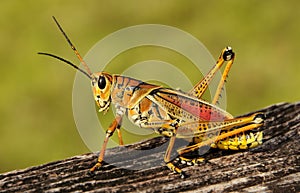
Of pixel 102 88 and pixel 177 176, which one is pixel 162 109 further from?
pixel 177 176

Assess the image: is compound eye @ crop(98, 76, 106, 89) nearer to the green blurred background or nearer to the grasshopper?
the grasshopper

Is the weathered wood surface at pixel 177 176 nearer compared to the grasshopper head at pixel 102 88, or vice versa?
the weathered wood surface at pixel 177 176

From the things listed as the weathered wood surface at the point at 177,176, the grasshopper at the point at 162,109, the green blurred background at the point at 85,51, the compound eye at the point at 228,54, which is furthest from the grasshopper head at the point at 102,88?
the green blurred background at the point at 85,51

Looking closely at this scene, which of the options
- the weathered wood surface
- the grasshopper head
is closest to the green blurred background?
the grasshopper head

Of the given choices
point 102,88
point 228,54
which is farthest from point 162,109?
point 228,54

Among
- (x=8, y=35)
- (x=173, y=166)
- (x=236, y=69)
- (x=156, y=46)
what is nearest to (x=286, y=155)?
(x=173, y=166)

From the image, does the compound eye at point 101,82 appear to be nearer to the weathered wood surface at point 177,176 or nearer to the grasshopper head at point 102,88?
the grasshopper head at point 102,88
